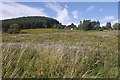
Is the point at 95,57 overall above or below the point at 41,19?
below

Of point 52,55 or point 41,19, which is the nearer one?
point 52,55

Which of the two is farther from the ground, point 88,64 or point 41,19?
point 41,19

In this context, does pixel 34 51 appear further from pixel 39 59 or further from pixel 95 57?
pixel 95 57

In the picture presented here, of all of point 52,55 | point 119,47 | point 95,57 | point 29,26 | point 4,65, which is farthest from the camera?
point 29,26

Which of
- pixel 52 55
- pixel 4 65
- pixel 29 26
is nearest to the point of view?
pixel 4 65

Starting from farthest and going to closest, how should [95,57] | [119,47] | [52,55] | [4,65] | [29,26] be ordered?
1. [29,26]
2. [119,47]
3. [95,57]
4. [52,55]
5. [4,65]

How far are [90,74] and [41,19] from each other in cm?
7843

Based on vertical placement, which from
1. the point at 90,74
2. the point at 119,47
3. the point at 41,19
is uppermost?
the point at 41,19

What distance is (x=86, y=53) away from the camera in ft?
23.5

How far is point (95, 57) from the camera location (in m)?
Answer: 7.04

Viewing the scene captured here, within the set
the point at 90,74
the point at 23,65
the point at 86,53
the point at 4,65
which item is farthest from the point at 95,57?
the point at 4,65

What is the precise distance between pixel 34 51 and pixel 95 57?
5.11 feet

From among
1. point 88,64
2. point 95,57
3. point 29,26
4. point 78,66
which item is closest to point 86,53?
point 95,57

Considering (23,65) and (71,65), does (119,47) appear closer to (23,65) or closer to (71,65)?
(71,65)
